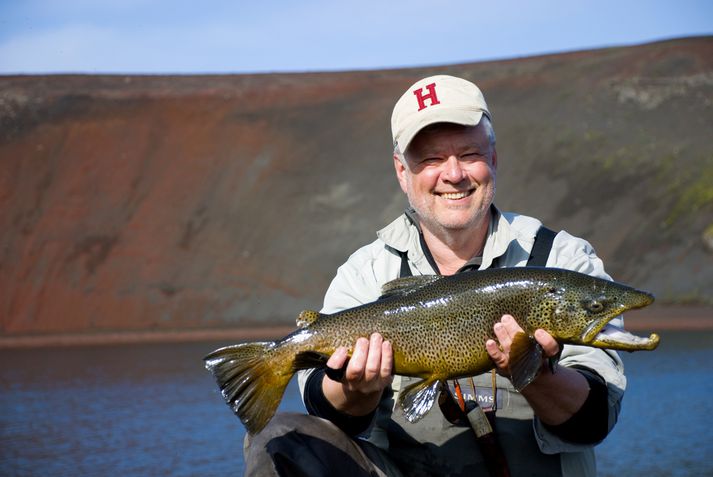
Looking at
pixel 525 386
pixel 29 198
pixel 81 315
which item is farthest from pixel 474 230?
pixel 29 198

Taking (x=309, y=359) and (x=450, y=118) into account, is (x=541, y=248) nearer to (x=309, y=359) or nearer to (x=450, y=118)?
(x=450, y=118)

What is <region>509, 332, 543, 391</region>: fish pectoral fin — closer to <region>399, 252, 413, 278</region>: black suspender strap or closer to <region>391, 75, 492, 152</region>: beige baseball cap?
<region>399, 252, 413, 278</region>: black suspender strap

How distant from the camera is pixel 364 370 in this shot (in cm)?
434

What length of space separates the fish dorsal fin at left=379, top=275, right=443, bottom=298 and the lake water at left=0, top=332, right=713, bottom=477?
243 inches

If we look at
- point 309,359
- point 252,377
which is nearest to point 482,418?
point 309,359

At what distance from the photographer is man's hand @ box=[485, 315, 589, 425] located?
424 centimetres

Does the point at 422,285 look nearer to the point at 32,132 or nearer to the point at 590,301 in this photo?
the point at 590,301

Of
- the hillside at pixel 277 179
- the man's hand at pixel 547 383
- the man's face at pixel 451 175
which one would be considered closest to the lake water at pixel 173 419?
the man's face at pixel 451 175

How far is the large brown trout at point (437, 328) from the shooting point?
4340 mm

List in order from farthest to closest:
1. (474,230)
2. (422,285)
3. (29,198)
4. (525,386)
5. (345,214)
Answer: (29,198), (345,214), (474,230), (422,285), (525,386)

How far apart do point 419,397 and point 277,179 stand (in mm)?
35304

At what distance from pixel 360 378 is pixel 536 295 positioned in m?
0.83

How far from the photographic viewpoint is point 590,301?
4.35 meters

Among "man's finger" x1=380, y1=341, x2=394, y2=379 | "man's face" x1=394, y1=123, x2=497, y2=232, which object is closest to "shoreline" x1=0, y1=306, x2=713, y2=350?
"man's face" x1=394, y1=123, x2=497, y2=232
